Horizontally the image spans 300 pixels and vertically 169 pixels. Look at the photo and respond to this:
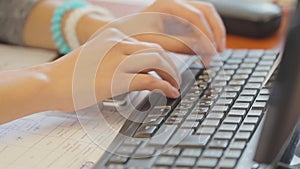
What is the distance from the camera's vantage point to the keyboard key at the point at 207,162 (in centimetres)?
54

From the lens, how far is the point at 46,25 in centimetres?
93

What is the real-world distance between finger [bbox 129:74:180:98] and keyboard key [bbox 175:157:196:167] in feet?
0.49

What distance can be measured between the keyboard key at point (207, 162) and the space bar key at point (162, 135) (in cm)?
5

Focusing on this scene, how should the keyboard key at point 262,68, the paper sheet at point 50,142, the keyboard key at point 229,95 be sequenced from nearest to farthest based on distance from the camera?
1. the paper sheet at point 50,142
2. the keyboard key at point 229,95
3. the keyboard key at point 262,68

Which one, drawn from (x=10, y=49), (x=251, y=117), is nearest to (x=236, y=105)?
(x=251, y=117)

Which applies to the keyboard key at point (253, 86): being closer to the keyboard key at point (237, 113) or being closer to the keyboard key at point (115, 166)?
the keyboard key at point (237, 113)

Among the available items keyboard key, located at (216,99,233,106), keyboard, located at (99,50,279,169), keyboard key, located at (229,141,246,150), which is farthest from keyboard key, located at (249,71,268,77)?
keyboard key, located at (229,141,246,150)


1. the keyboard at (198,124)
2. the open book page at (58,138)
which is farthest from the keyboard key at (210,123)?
the open book page at (58,138)

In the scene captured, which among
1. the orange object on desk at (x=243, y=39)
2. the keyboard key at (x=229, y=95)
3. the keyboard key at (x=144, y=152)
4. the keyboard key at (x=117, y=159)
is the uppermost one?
the keyboard key at (x=117, y=159)

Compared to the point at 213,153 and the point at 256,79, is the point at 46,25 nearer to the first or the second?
the point at 256,79

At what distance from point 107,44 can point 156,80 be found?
0.27 feet

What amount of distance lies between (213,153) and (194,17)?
1.04 ft

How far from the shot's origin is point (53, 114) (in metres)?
0.71

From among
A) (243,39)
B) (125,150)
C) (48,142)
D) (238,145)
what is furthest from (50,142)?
(243,39)
